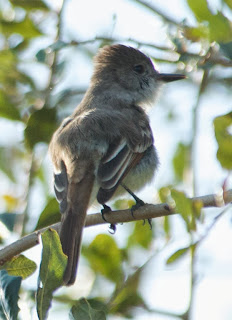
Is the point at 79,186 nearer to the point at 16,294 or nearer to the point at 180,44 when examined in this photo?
the point at 180,44

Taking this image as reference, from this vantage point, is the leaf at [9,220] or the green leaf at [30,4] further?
the green leaf at [30,4]

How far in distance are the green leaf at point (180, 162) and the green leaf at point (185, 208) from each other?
5.84ft

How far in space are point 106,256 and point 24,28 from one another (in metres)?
1.67

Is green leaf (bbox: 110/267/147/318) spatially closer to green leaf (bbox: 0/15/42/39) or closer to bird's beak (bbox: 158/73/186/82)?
green leaf (bbox: 0/15/42/39)

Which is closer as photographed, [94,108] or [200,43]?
[200,43]

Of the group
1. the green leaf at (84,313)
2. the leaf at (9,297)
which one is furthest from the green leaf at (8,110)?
the green leaf at (84,313)

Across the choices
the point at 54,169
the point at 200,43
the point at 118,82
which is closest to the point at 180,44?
the point at 200,43

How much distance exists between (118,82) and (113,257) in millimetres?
2239

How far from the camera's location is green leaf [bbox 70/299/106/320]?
89.4 inches

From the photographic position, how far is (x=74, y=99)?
210 inches

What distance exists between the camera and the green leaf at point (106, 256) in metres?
3.56

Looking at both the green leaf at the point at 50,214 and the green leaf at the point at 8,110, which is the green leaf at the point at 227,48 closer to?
the green leaf at the point at 50,214

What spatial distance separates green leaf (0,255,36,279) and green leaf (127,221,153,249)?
993mm

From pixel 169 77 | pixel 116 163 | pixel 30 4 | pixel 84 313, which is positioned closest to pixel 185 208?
pixel 84 313
